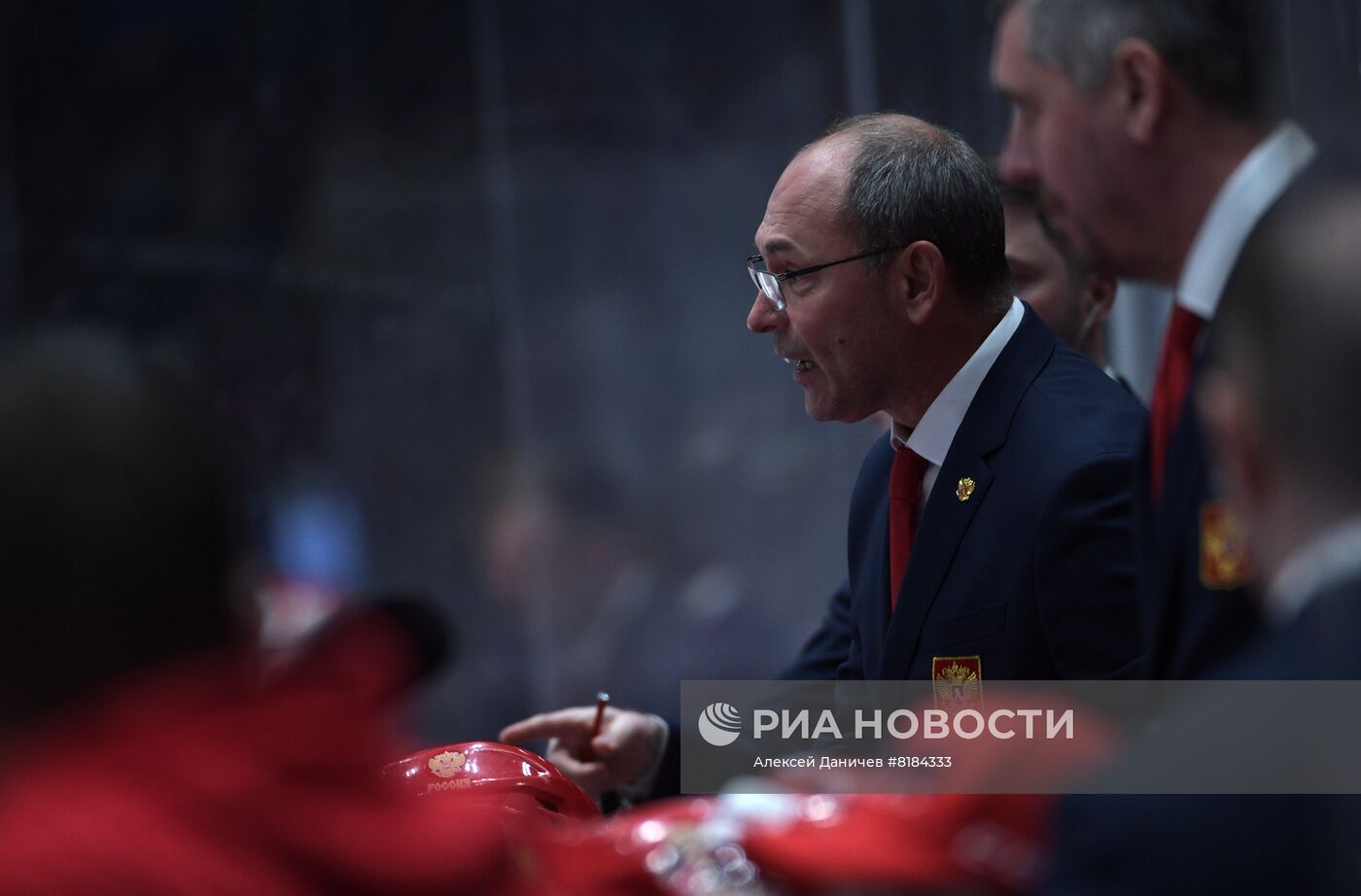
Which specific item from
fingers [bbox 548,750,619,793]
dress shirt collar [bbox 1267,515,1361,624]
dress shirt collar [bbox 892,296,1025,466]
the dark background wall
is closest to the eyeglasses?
dress shirt collar [bbox 892,296,1025,466]

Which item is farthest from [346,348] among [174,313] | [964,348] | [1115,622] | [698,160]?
[1115,622]

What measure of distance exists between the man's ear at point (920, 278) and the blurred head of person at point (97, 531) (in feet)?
5.33

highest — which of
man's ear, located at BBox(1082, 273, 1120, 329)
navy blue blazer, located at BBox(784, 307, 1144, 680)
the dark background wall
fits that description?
the dark background wall

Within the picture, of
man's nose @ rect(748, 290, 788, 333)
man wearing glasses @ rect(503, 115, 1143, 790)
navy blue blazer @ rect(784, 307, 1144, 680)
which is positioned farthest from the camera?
man's nose @ rect(748, 290, 788, 333)

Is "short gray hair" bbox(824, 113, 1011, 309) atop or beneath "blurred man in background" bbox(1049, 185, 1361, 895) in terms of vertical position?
atop

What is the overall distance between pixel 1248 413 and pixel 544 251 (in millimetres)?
5558

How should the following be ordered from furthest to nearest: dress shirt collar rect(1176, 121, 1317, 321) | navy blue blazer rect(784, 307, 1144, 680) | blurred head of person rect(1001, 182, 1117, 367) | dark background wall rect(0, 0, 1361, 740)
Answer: dark background wall rect(0, 0, 1361, 740) → blurred head of person rect(1001, 182, 1117, 367) → navy blue blazer rect(784, 307, 1144, 680) → dress shirt collar rect(1176, 121, 1317, 321)

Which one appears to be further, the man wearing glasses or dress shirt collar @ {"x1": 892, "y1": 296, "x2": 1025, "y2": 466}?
dress shirt collar @ {"x1": 892, "y1": 296, "x2": 1025, "y2": 466}

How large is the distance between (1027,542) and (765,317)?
653 mm

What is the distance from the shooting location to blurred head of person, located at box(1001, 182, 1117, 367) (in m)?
3.17

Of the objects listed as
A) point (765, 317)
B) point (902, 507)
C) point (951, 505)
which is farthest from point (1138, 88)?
point (765, 317)

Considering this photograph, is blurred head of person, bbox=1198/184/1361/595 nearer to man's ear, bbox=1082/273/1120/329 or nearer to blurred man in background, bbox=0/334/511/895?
blurred man in background, bbox=0/334/511/895

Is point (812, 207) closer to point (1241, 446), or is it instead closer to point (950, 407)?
point (950, 407)

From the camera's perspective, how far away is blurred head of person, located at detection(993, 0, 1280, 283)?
1.54 m
